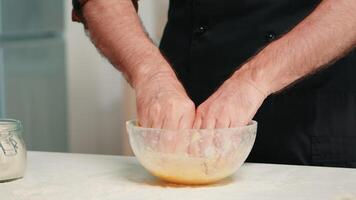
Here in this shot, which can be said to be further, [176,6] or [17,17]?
[17,17]

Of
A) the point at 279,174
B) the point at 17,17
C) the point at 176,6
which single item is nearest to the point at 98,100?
the point at 17,17

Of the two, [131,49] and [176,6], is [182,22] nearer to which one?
[176,6]

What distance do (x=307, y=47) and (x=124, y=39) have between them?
10.8 inches

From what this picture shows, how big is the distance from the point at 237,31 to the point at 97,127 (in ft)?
2.50

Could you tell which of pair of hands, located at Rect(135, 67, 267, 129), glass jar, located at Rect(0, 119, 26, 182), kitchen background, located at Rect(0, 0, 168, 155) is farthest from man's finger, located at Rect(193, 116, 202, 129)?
kitchen background, located at Rect(0, 0, 168, 155)

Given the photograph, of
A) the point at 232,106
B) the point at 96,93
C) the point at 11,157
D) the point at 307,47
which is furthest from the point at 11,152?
the point at 96,93

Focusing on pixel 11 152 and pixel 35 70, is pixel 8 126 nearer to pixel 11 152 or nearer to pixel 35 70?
pixel 11 152

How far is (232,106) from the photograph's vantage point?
0.70m

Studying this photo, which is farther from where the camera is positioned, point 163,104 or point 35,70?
point 35,70

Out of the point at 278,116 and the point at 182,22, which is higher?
the point at 182,22

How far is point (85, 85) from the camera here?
1553 mm

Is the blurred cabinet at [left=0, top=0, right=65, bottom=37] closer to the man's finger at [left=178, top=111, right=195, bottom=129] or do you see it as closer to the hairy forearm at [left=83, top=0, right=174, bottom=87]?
the hairy forearm at [left=83, top=0, right=174, bottom=87]

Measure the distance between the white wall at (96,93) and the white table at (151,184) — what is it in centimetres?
70

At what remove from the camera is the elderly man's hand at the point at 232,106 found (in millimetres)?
686
